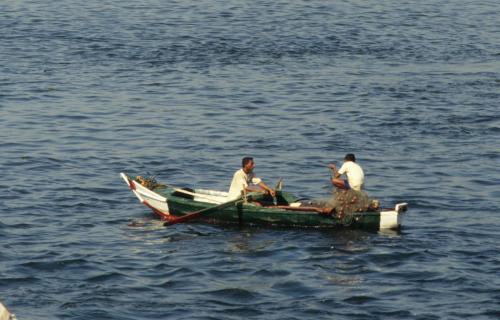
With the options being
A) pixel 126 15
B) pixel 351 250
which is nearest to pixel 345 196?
pixel 351 250

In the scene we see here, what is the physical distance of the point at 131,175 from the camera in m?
38.6

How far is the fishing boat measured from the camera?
3170 centimetres

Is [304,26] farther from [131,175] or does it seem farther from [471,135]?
[131,175]

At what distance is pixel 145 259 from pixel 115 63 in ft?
89.4

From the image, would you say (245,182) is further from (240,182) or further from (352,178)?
(352,178)

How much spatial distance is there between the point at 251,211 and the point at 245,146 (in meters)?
9.95

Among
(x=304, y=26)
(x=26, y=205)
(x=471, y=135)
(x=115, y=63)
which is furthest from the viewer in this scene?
(x=304, y=26)

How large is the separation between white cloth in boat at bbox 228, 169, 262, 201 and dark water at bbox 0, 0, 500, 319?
46.4 inches

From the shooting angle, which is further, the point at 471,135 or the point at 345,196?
the point at 471,135

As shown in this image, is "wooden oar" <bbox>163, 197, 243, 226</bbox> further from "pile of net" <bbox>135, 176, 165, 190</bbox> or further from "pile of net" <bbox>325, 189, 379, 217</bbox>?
"pile of net" <bbox>325, 189, 379, 217</bbox>

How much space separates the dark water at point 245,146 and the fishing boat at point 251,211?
383 millimetres

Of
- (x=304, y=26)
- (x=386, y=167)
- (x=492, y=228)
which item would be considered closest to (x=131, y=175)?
(x=386, y=167)

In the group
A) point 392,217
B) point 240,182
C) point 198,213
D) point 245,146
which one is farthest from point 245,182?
point 245,146

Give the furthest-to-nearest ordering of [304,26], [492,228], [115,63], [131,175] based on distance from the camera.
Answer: [304,26], [115,63], [131,175], [492,228]
